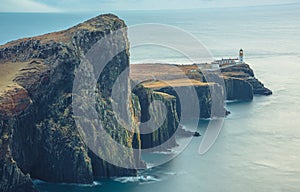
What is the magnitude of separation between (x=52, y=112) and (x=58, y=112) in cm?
93

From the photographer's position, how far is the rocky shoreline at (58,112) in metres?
81.4

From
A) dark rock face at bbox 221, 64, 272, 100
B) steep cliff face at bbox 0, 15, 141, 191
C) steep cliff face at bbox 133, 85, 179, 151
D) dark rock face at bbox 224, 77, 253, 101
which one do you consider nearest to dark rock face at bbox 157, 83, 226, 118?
dark rock face at bbox 224, 77, 253, 101

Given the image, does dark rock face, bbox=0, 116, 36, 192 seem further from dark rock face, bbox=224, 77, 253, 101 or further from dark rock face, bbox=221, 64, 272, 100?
dark rock face, bbox=221, 64, 272, 100

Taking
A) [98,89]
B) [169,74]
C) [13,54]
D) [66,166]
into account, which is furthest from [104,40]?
[169,74]

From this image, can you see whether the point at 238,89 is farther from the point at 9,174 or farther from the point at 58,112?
the point at 9,174

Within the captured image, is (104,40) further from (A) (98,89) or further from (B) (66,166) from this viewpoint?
(B) (66,166)

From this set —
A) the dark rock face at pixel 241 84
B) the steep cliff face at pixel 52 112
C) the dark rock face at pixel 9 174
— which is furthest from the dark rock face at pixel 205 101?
the dark rock face at pixel 9 174

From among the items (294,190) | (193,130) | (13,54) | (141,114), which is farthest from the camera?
(193,130)

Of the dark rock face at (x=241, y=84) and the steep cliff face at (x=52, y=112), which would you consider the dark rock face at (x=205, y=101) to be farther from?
the steep cliff face at (x=52, y=112)

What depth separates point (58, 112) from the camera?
86062 mm

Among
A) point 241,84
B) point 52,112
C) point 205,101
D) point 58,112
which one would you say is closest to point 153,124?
point 58,112

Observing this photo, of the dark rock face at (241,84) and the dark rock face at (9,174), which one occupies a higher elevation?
the dark rock face at (241,84)

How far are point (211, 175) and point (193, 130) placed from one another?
29512 millimetres

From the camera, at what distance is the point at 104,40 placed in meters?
93.1
